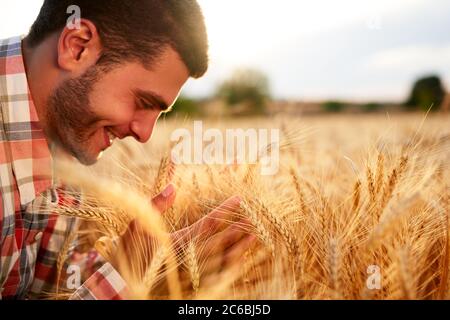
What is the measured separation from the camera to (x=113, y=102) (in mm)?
1472

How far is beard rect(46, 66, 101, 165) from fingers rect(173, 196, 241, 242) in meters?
0.55

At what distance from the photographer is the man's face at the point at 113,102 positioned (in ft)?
4.82

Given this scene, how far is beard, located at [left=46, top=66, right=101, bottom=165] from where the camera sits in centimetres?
149

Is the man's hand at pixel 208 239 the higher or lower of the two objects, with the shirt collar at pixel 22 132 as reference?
lower

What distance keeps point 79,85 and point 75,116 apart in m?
0.10

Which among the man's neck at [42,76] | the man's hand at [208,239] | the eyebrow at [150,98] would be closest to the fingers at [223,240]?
the man's hand at [208,239]

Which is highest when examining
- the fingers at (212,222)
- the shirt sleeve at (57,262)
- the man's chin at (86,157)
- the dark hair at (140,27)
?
the dark hair at (140,27)

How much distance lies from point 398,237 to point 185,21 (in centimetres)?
94

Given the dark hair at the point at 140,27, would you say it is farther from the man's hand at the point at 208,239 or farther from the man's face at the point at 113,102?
the man's hand at the point at 208,239

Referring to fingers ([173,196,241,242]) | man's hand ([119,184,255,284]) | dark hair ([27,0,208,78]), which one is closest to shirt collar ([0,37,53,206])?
dark hair ([27,0,208,78])

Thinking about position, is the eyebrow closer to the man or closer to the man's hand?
the man

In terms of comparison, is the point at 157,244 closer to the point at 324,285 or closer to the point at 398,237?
the point at 324,285

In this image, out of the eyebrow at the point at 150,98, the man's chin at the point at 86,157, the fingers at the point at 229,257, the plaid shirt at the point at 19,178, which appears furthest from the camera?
the man's chin at the point at 86,157

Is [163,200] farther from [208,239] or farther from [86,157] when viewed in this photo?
[86,157]
